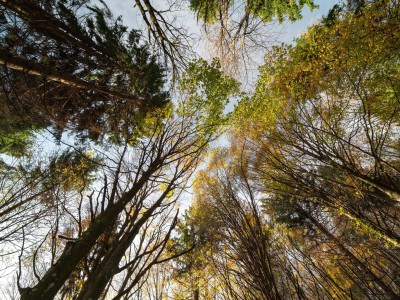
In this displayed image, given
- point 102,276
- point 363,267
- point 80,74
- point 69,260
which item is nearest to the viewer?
point 102,276

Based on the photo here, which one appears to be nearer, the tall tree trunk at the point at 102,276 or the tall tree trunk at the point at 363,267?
the tall tree trunk at the point at 102,276

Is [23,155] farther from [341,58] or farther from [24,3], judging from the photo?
[341,58]

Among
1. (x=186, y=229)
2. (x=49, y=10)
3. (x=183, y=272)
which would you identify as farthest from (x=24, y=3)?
(x=183, y=272)

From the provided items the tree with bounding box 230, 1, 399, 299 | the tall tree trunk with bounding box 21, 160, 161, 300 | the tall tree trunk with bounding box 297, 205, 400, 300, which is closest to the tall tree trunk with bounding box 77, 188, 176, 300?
the tall tree trunk with bounding box 21, 160, 161, 300

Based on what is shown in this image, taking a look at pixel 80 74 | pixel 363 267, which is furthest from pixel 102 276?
pixel 80 74

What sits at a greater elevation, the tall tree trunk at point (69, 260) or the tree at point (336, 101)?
the tree at point (336, 101)

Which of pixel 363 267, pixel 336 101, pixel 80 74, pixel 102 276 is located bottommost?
pixel 102 276

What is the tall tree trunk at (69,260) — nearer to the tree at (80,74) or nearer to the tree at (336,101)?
the tree at (80,74)

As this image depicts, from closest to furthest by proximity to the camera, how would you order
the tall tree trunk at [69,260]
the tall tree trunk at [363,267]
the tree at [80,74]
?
the tall tree trunk at [69,260] < the tall tree trunk at [363,267] < the tree at [80,74]

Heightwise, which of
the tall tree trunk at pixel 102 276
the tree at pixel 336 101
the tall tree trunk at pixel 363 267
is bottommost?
the tall tree trunk at pixel 102 276

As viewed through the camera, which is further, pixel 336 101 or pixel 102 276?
pixel 336 101

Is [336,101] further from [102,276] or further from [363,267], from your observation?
[102,276]

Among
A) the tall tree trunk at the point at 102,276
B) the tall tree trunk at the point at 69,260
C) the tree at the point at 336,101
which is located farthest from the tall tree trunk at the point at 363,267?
the tall tree trunk at the point at 69,260

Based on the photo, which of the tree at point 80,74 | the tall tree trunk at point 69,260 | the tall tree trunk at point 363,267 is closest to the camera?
the tall tree trunk at point 69,260
